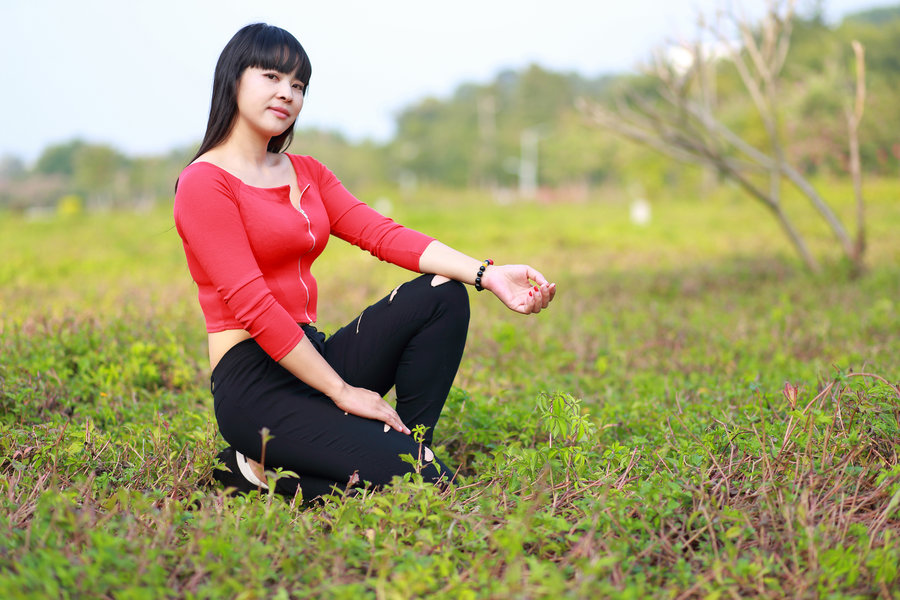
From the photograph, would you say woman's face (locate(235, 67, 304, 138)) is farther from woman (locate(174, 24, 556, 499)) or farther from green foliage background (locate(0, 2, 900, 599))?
green foliage background (locate(0, 2, 900, 599))

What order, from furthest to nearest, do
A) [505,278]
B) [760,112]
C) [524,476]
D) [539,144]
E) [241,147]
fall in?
1. [539,144]
2. [760,112]
3. [505,278]
4. [241,147]
5. [524,476]

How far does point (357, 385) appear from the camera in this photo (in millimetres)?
2797

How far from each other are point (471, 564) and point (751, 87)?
7.14 meters

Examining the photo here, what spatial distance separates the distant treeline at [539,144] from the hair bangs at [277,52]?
8.89 metres

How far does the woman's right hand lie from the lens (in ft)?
8.45

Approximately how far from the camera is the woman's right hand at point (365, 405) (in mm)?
2576

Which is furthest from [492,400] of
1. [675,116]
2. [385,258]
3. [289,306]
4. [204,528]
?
[675,116]

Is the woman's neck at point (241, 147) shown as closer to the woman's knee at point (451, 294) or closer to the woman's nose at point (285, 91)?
the woman's nose at point (285, 91)

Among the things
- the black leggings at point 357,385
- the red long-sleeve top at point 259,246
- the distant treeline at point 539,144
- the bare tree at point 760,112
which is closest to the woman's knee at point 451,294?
the black leggings at point 357,385

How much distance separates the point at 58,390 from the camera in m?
3.45

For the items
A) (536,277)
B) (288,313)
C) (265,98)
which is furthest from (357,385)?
(265,98)

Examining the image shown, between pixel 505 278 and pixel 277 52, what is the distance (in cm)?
101

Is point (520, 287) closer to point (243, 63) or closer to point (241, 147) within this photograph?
point (241, 147)

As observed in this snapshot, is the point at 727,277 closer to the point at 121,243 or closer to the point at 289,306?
the point at 289,306
